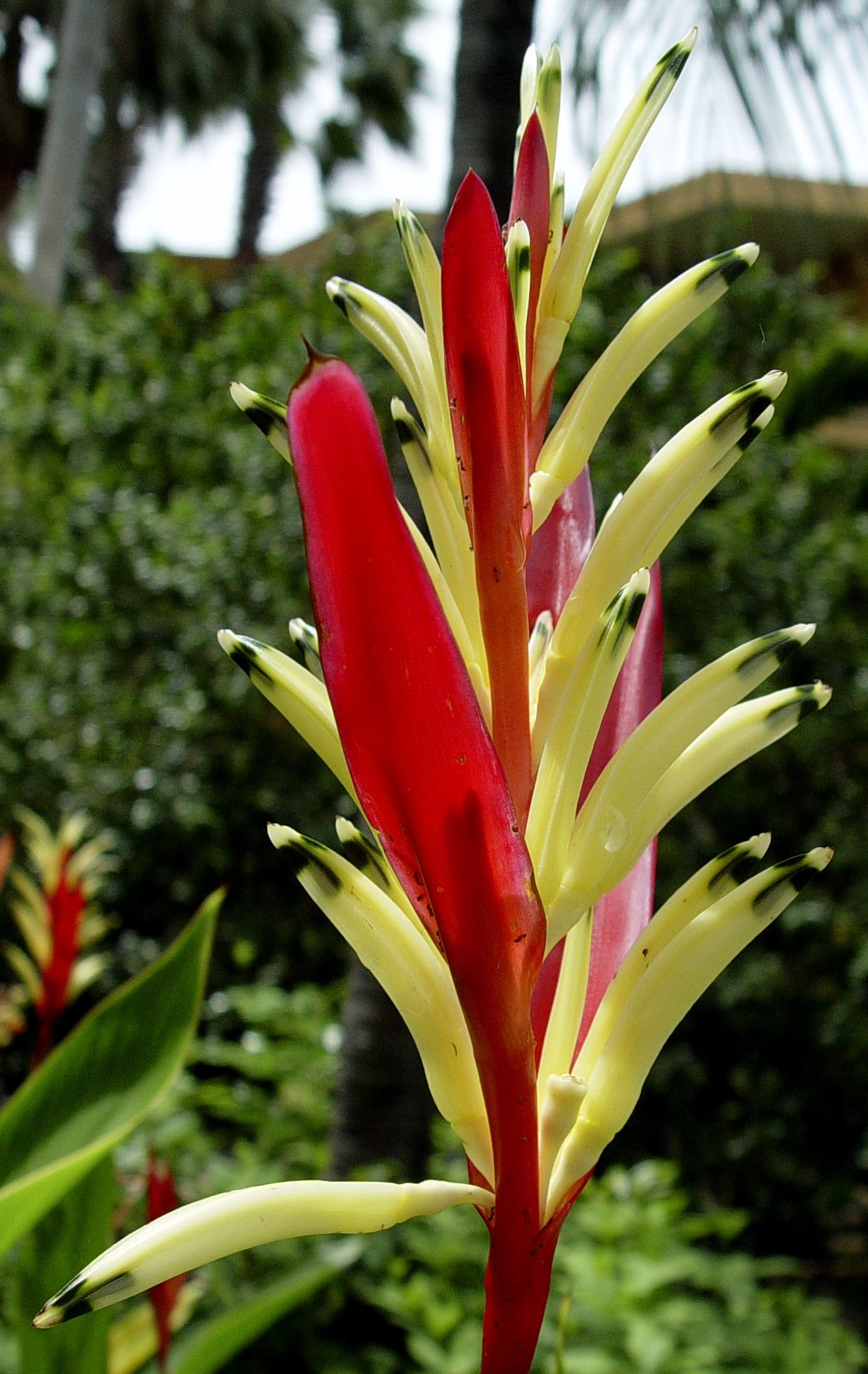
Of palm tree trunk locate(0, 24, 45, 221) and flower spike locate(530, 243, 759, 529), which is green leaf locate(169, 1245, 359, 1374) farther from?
palm tree trunk locate(0, 24, 45, 221)

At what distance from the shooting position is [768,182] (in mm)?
1617

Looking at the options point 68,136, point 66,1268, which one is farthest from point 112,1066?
point 68,136

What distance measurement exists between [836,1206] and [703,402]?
269 centimetres

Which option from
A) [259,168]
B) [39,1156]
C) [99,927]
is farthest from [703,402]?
[259,168]

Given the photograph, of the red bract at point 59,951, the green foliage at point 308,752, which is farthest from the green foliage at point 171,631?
the red bract at point 59,951

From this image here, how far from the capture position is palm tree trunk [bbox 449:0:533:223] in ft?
6.00

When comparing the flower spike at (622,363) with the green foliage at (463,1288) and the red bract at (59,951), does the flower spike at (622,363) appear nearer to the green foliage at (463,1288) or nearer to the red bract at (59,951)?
the red bract at (59,951)

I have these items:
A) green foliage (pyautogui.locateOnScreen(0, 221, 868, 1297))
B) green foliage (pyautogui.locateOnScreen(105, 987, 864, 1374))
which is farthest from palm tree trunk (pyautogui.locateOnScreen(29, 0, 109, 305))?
green foliage (pyautogui.locateOnScreen(105, 987, 864, 1374))

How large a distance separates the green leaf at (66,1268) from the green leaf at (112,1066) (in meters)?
0.04

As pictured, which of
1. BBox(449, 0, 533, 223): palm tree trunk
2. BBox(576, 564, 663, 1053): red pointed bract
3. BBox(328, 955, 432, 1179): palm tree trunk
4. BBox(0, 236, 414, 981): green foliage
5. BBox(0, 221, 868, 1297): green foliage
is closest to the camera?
BBox(576, 564, 663, 1053): red pointed bract

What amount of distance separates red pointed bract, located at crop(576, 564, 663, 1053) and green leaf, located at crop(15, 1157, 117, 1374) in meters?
0.60

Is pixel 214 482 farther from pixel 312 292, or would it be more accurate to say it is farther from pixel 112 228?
pixel 112 228

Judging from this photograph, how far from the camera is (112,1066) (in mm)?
980

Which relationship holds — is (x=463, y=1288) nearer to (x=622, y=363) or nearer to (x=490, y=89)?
(x=622, y=363)
